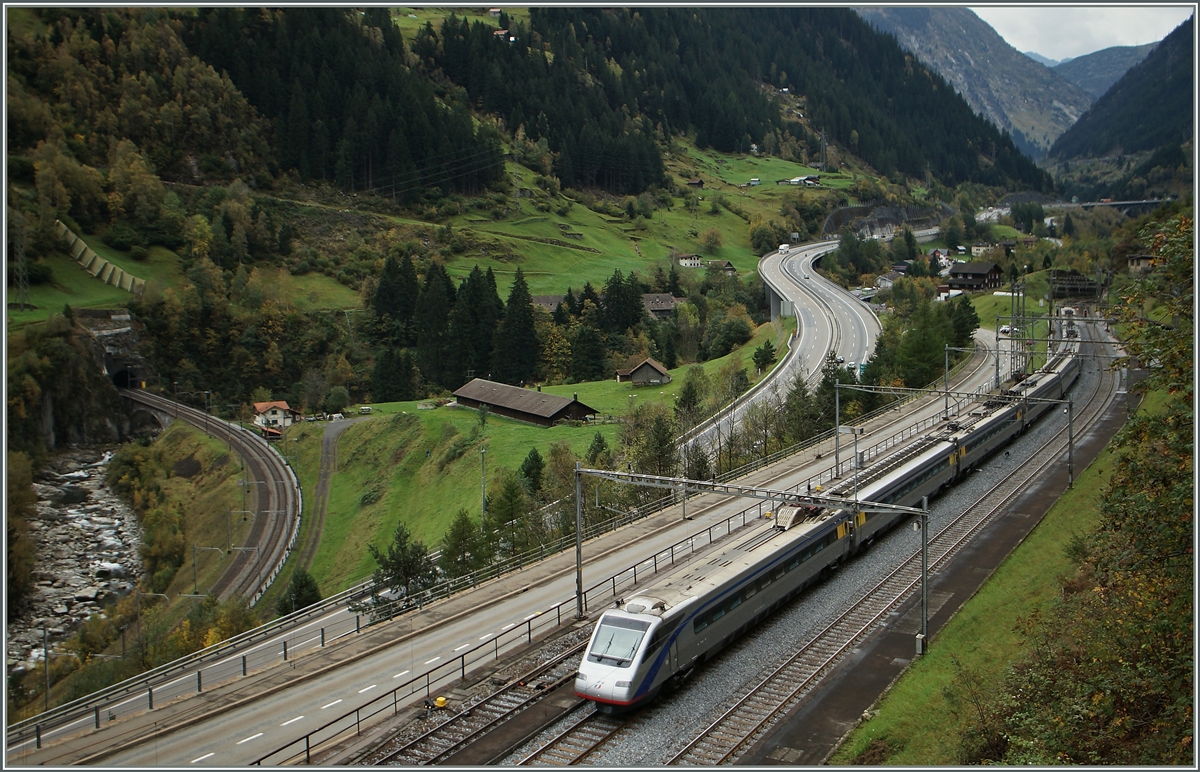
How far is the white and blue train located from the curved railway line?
0.92 meters

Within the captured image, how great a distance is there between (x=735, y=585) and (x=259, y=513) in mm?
61800

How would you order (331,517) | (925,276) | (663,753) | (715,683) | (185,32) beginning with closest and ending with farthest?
(663,753)
(715,683)
(331,517)
(925,276)
(185,32)

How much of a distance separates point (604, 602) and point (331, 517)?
50.9 m

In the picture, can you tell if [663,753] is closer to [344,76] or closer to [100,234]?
[100,234]

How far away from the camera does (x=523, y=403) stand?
290 feet

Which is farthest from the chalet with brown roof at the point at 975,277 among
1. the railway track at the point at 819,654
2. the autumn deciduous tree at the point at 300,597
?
the autumn deciduous tree at the point at 300,597

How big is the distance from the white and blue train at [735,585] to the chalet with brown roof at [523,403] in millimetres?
40222

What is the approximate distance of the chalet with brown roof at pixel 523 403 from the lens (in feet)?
281

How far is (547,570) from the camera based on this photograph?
3969cm

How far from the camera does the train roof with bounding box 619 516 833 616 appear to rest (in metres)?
28.0

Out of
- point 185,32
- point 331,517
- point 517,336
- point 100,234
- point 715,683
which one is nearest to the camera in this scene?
point 715,683

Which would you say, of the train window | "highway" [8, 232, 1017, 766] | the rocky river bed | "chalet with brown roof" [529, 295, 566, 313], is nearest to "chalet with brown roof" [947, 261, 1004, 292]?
"chalet with brown roof" [529, 295, 566, 313]

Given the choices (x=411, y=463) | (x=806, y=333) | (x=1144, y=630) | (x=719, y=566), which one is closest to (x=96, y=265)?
(x=411, y=463)

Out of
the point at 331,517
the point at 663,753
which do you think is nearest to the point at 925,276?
the point at 331,517
